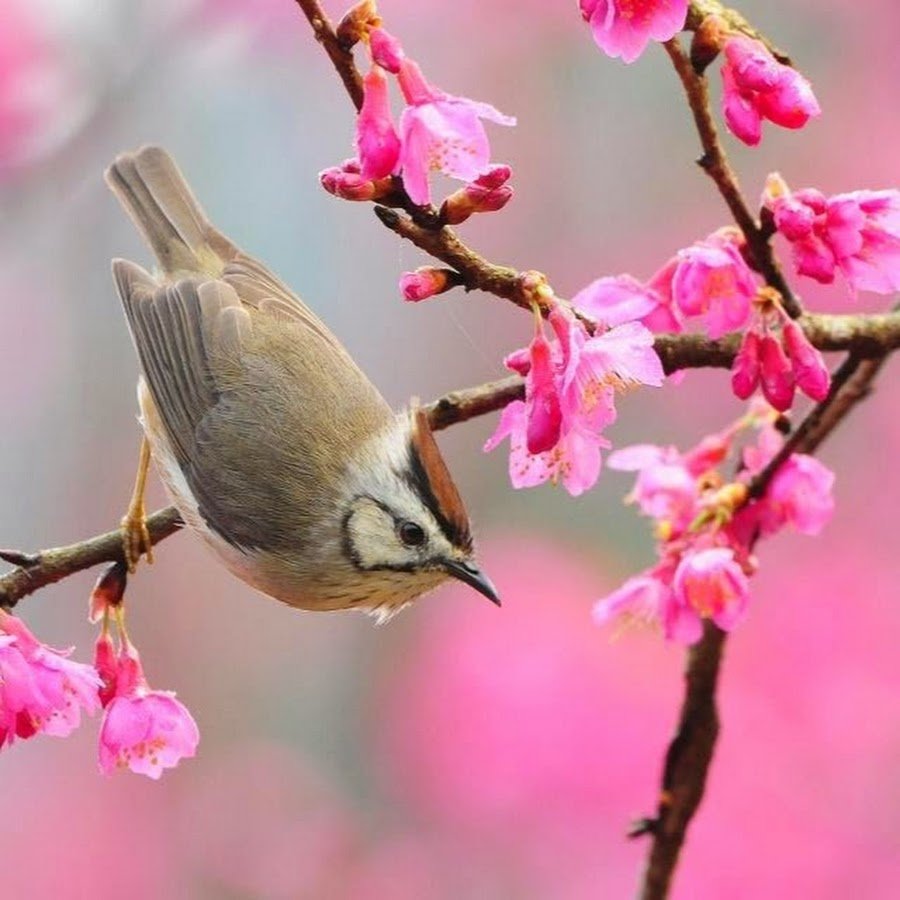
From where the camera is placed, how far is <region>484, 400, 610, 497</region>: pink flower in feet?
4.19

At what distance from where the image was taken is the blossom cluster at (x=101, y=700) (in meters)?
1.27

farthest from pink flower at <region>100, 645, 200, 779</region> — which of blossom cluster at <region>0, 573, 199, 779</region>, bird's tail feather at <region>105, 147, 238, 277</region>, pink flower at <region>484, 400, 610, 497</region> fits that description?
bird's tail feather at <region>105, 147, 238, 277</region>

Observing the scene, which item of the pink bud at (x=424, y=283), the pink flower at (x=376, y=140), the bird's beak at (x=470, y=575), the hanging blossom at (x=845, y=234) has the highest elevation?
the pink flower at (x=376, y=140)

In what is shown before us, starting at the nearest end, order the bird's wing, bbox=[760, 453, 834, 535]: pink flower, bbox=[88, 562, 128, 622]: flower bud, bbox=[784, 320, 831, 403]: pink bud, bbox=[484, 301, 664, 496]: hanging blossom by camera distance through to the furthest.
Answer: bbox=[484, 301, 664, 496]: hanging blossom
bbox=[784, 320, 831, 403]: pink bud
bbox=[88, 562, 128, 622]: flower bud
bbox=[760, 453, 834, 535]: pink flower
the bird's wing

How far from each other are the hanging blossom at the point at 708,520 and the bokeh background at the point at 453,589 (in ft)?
5.40

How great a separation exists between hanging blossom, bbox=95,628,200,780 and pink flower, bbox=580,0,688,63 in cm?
68

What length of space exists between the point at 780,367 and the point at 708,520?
260 millimetres

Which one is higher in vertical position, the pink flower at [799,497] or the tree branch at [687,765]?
the pink flower at [799,497]

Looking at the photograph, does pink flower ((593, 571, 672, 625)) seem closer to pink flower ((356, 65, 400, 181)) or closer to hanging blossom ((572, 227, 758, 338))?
hanging blossom ((572, 227, 758, 338))

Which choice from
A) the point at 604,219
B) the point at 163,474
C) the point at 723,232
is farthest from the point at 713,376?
the point at 723,232

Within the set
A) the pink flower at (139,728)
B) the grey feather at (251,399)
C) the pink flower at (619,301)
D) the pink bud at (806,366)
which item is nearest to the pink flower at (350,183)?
the pink flower at (619,301)

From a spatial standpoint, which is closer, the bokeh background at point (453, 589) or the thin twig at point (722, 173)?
the thin twig at point (722, 173)

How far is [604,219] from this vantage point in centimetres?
454

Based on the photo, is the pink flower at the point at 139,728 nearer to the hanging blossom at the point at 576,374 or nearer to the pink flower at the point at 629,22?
the hanging blossom at the point at 576,374
